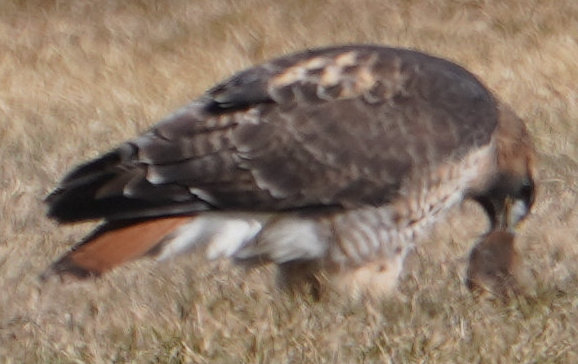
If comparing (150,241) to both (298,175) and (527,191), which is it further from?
(527,191)

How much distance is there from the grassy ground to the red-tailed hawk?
15 cm

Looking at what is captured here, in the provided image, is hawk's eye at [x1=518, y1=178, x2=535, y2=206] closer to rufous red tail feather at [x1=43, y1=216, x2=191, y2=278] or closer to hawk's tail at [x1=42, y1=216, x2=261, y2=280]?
hawk's tail at [x1=42, y1=216, x2=261, y2=280]

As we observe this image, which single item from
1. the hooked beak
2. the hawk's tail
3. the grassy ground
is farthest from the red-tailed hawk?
the hooked beak

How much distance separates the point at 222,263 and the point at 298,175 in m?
0.50

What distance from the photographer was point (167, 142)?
5.40 metres

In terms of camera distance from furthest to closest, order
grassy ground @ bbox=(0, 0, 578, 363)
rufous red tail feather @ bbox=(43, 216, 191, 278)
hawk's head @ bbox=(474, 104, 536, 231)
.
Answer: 1. hawk's head @ bbox=(474, 104, 536, 231)
2. rufous red tail feather @ bbox=(43, 216, 191, 278)
3. grassy ground @ bbox=(0, 0, 578, 363)

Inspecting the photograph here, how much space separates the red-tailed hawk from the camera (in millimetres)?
5277

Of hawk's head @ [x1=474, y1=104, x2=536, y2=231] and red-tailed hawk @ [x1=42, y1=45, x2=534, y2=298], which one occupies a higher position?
red-tailed hawk @ [x1=42, y1=45, x2=534, y2=298]

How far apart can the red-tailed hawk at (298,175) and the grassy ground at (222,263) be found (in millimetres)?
151

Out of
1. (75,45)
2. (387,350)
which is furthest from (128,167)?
(75,45)

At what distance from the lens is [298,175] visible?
5410mm

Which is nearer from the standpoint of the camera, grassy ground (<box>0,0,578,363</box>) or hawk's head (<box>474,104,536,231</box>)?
grassy ground (<box>0,0,578,363</box>)

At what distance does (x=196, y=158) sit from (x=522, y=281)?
108 cm

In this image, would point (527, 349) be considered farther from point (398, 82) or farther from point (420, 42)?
point (420, 42)
